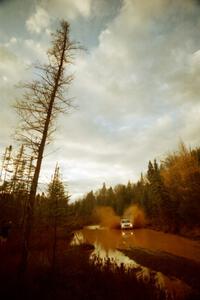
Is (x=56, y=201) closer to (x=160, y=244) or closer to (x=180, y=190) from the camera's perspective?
(x=160, y=244)

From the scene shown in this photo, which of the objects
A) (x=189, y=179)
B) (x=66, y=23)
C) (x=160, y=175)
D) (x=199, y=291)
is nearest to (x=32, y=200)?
(x=199, y=291)

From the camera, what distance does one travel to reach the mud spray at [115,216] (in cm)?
6506

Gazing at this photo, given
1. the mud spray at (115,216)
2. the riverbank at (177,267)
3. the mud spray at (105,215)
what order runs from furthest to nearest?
the mud spray at (105,215) → the mud spray at (115,216) → the riverbank at (177,267)

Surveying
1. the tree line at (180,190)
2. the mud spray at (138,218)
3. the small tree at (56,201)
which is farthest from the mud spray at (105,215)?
the small tree at (56,201)

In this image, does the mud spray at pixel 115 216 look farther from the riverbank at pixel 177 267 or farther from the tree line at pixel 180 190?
A: the riverbank at pixel 177 267

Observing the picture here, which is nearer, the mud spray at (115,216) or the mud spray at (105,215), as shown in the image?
the mud spray at (115,216)

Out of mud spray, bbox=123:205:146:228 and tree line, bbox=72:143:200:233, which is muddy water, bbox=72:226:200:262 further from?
mud spray, bbox=123:205:146:228

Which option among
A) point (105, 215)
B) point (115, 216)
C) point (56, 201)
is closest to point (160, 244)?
point (56, 201)

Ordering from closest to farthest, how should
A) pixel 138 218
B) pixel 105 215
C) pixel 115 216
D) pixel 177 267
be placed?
1. pixel 177 267
2. pixel 138 218
3. pixel 115 216
4. pixel 105 215

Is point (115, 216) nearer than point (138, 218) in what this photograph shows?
No

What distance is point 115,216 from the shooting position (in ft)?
289

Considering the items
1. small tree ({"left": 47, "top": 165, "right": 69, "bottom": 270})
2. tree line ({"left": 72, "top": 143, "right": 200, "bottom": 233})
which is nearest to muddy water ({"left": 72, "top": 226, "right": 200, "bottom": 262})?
tree line ({"left": 72, "top": 143, "right": 200, "bottom": 233})

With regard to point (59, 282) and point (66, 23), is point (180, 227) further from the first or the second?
point (66, 23)

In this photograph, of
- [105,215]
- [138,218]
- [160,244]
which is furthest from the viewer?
[105,215]
